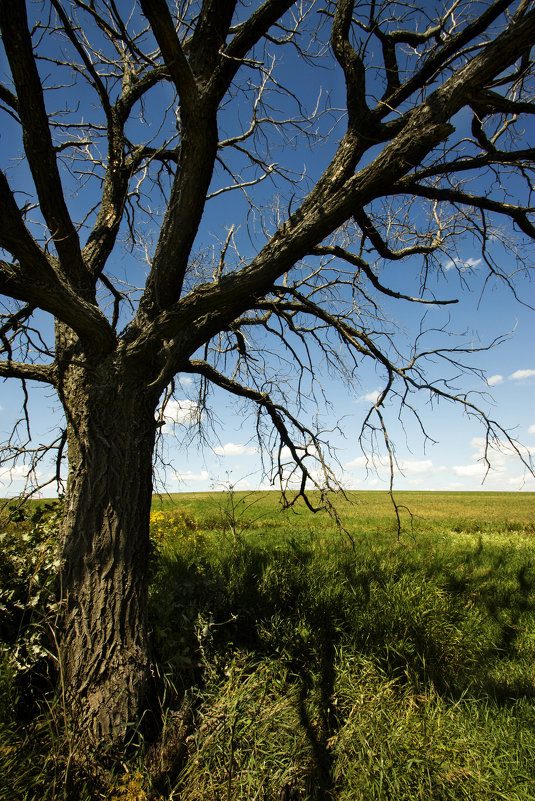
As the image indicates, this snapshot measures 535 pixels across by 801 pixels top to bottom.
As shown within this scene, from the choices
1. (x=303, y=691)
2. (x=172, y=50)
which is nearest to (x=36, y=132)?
(x=172, y=50)

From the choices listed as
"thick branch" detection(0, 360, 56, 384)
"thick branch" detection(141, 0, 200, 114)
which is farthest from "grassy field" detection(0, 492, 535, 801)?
"thick branch" detection(141, 0, 200, 114)

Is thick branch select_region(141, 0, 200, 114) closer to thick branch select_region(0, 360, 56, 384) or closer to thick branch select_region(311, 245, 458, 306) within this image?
thick branch select_region(311, 245, 458, 306)

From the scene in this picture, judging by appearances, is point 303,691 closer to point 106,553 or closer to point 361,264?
point 106,553

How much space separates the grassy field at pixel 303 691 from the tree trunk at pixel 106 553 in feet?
0.67

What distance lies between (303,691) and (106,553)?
6.79ft

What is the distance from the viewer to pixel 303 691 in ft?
11.3

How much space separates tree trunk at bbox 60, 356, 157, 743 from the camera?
8.88 feet

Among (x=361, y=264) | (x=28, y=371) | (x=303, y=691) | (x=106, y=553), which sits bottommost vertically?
(x=303, y=691)

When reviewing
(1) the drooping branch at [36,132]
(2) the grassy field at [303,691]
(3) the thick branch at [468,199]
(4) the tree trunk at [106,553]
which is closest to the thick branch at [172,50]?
(1) the drooping branch at [36,132]

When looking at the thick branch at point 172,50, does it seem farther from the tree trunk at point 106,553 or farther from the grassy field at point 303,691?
the grassy field at point 303,691

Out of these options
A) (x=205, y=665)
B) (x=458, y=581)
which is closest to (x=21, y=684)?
(x=205, y=665)

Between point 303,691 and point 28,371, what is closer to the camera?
point 303,691

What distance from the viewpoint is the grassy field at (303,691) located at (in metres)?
2.41

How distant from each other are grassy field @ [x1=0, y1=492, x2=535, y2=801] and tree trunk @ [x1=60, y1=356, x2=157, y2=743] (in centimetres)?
20
